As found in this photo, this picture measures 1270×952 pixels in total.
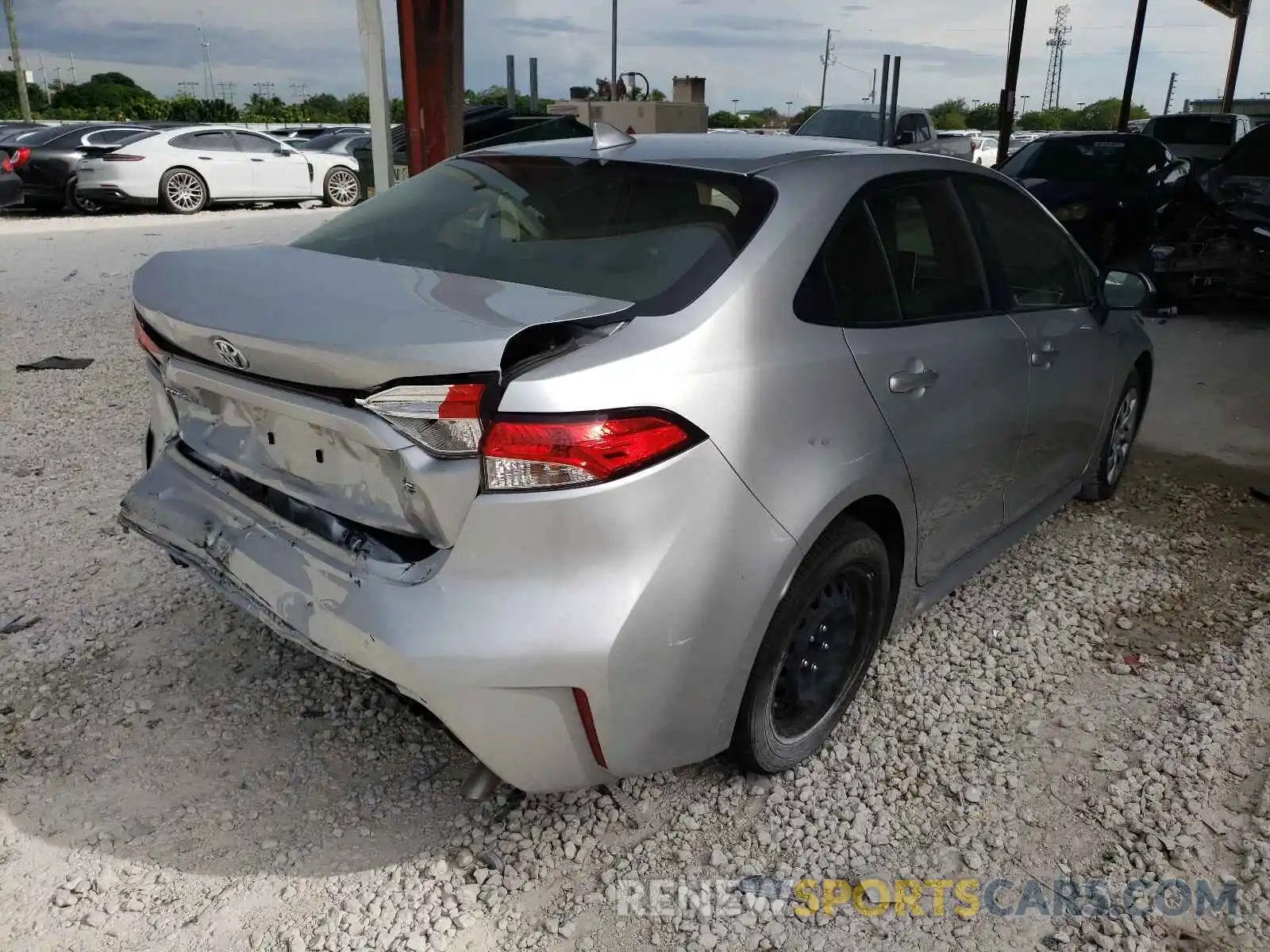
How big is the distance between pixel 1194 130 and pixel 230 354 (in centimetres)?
1886

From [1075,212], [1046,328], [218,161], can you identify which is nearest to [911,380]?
[1046,328]

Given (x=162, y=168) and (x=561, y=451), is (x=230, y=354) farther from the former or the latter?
(x=162, y=168)

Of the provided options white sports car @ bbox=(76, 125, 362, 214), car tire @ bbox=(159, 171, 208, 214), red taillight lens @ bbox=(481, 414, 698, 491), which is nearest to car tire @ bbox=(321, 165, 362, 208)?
white sports car @ bbox=(76, 125, 362, 214)

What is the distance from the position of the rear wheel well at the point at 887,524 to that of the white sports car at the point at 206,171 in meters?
15.3

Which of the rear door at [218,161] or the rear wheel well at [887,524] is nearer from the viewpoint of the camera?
the rear wheel well at [887,524]

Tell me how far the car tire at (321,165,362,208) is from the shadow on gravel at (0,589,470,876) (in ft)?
51.3

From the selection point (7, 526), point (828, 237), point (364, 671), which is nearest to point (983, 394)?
point (828, 237)

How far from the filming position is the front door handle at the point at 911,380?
8.23 feet

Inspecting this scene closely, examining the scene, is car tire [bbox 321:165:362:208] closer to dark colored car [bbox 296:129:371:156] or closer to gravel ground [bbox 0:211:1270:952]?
dark colored car [bbox 296:129:371:156]

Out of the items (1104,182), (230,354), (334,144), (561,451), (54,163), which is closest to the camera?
(561,451)

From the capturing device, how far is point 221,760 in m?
2.59

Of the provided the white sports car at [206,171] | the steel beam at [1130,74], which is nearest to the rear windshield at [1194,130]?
the steel beam at [1130,74]

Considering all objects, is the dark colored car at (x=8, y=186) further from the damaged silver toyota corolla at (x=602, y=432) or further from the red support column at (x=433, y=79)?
the damaged silver toyota corolla at (x=602, y=432)

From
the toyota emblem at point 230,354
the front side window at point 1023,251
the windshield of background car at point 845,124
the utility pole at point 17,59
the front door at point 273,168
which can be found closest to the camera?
the toyota emblem at point 230,354
